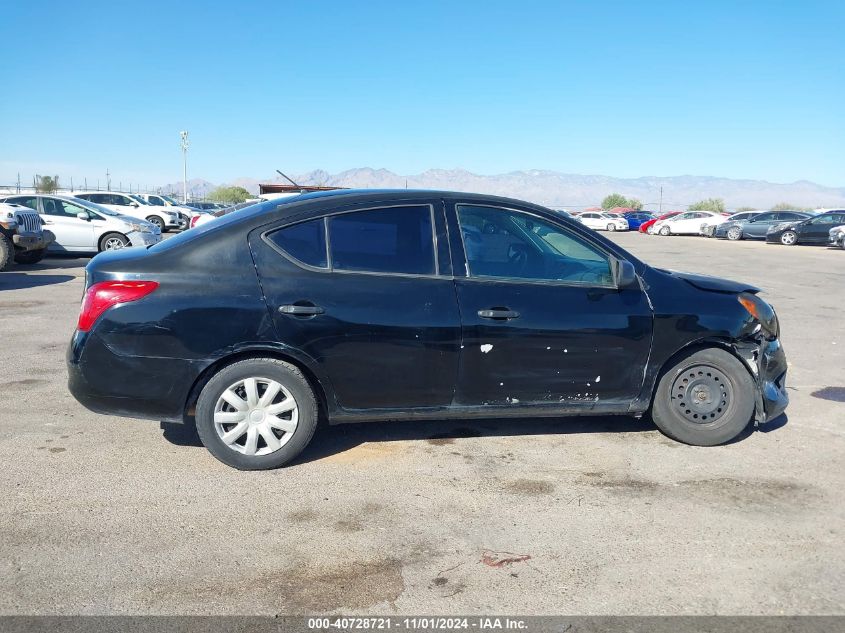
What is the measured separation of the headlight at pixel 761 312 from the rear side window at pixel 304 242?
112 inches

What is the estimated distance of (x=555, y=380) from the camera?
15.3ft

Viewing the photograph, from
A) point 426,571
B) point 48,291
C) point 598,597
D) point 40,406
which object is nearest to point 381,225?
point 426,571

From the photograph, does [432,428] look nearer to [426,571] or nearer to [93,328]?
[426,571]

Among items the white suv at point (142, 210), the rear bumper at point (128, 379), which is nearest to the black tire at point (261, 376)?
the rear bumper at point (128, 379)

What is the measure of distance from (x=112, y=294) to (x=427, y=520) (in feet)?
7.31

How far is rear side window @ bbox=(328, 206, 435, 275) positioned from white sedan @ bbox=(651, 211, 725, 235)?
Answer: 129 feet

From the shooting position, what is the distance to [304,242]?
4.48 metres

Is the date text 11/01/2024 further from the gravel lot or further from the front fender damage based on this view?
the front fender damage

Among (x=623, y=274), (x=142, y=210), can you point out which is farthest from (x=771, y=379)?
(x=142, y=210)

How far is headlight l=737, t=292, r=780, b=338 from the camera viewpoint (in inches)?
196

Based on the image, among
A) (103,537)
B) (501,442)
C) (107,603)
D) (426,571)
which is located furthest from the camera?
(501,442)

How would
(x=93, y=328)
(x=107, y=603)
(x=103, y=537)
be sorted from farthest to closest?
(x=93, y=328) < (x=103, y=537) < (x=107, y=603)

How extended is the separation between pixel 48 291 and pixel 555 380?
9768 mm

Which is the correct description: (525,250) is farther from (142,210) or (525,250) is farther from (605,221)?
(605,221)
